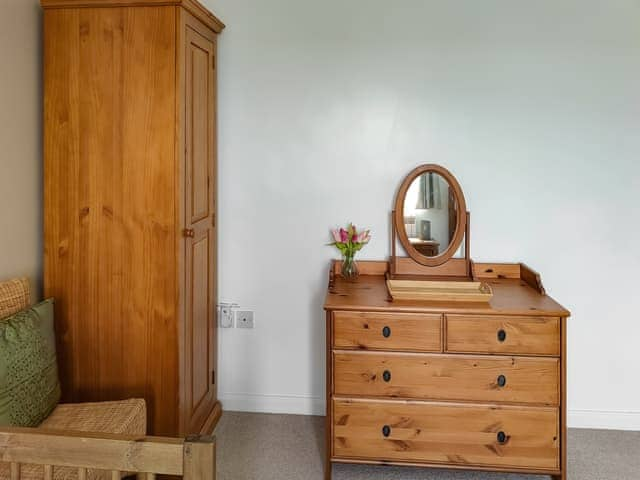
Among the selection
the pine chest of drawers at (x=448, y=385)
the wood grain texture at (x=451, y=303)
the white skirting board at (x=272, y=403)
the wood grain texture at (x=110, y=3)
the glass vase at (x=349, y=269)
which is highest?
the wood grain texture at (x=110, y=3)

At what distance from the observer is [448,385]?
2.32 m

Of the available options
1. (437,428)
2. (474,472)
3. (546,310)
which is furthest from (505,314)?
(474,472)

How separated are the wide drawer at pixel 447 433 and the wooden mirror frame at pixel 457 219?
78 cm

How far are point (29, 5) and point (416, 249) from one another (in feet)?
6.60

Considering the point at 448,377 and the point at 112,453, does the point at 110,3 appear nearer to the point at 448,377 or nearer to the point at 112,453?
the point at 112,453

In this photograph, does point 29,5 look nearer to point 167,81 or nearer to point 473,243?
point 167,81

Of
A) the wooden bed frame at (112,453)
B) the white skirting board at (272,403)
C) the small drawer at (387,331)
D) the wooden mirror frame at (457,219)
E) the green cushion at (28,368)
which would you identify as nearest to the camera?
the wooden bed frame at (112,453)

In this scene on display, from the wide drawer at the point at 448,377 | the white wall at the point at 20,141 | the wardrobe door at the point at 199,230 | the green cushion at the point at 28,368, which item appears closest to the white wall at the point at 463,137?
the wardrobe door at the point at 199,230

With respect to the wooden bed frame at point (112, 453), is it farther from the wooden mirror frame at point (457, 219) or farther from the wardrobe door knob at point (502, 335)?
the wooden mirror frame at point (457, 219)

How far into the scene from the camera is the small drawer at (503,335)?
2.27 m

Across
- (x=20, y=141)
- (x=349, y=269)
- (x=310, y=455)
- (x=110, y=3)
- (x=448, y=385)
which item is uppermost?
(x=110, y=3)

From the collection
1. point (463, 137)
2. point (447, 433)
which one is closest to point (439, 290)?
point (447, 433)

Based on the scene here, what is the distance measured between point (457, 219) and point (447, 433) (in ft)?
3.37

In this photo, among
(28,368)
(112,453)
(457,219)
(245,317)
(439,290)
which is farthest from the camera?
→ (245,317)
